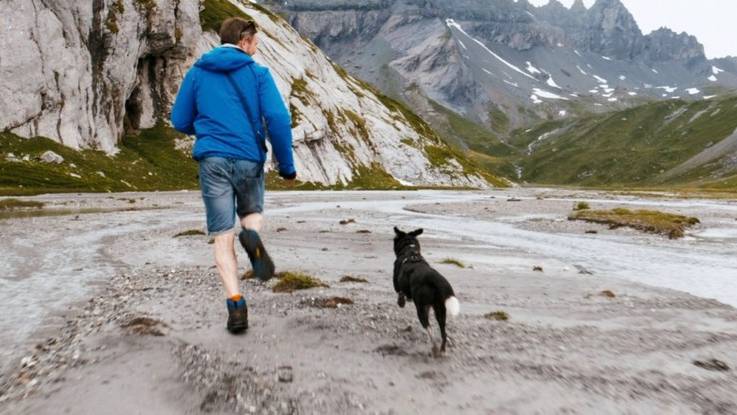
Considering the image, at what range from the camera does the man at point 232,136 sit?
716cm

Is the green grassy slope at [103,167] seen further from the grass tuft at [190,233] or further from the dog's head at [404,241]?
the dog's head at [404,241]

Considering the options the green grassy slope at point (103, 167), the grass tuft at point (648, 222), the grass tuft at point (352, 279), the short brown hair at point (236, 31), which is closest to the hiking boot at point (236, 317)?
the short brown hair at point (236, 31)

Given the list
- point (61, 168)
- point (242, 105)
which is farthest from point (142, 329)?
point (61, 168)

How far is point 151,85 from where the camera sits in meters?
89.4

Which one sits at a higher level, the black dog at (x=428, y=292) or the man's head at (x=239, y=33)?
the man's head at (x=239, y=33)

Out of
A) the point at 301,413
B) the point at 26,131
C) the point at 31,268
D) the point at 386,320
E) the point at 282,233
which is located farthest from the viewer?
the point at 26,131

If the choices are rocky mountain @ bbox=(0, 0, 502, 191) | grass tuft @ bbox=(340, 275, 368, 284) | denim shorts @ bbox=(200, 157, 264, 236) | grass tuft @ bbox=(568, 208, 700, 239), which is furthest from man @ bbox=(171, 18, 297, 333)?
rocky mountain @ bbox=(0, 0, 502, 191)

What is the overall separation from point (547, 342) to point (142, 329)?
233 inches

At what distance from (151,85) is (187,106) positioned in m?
91.5

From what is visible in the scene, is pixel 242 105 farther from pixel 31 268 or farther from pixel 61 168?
pixel 61 168

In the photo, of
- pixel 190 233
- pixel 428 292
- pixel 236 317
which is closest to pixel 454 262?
pixel 428 292

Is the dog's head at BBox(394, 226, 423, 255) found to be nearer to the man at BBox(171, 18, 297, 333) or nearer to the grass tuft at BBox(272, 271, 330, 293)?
the grass tuft at BBox(272, 271, 330, 293)

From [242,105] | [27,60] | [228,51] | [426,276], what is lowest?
[426,276]

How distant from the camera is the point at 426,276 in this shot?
714cm
